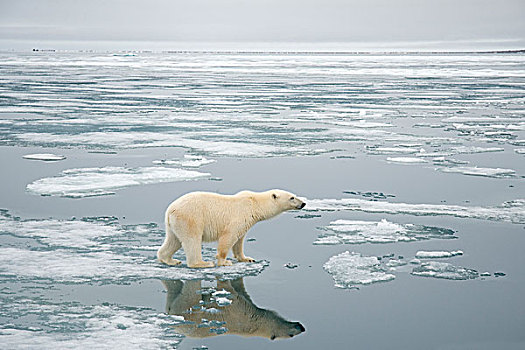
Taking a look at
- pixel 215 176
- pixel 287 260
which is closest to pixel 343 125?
pixel 215 176

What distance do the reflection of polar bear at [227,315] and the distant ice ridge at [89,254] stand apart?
0.31 meters

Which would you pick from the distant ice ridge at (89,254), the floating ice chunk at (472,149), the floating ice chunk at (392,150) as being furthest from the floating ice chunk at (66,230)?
the floating ice chunk at (472,149)

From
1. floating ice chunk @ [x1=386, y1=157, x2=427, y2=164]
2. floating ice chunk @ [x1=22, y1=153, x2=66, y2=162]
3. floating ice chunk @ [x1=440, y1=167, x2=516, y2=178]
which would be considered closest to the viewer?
floating ice chunk @ [x1=440, y1=167, x2=516, y2=178]

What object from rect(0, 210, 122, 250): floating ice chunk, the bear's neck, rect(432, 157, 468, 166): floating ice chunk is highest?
the bear's neck

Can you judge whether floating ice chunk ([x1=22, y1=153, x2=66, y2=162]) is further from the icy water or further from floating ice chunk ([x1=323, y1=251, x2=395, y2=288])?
floating ice chunk ([x1=323, y1=251, x2=395, y2=288])

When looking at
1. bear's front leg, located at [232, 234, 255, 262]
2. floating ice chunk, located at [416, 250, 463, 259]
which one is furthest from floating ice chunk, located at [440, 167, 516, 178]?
bear's front leg, located at [232, 234, 255, 262]

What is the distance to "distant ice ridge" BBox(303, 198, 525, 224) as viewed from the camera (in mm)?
7262

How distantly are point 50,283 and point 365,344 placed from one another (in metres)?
2.42

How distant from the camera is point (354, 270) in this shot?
5469 mm

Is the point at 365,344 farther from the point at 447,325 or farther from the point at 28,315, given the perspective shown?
the point at 28,315

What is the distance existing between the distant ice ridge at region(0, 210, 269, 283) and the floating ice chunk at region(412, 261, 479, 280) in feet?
4.08

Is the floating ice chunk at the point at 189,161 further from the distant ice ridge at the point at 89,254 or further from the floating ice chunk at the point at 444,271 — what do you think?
the floating ice chunk at the point at 444,271

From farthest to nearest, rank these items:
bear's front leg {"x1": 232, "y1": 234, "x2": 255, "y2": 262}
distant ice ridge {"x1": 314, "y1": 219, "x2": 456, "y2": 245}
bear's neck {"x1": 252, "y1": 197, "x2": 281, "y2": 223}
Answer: distant ice ridge {"x1": 314, "y1": 219, "x2": 456, "y2": 245} → bear's neck {"x1": 252, "y1": 197, "x2": 281, "y2": 223} → bear's front leg {"x1": 232, "y1": 234, "x2": 255, "y2": 262}

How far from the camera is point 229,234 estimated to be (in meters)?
5.58
